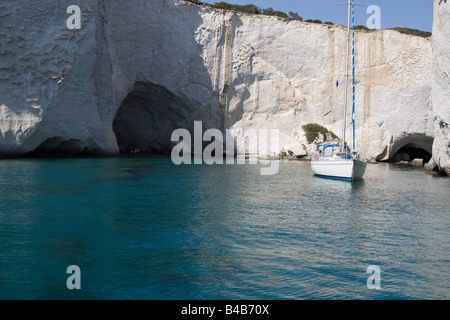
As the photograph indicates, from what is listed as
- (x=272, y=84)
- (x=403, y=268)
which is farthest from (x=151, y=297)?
(x=272, y=84)

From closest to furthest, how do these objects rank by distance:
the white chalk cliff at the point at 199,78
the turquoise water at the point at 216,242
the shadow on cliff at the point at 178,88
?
the turquoise water at the point at 216,242, the white chalk cliff at the point at 199,78, the shadow on cliff at the point at 178,88

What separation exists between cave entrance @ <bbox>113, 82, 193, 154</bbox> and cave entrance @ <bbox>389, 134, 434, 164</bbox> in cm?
1721

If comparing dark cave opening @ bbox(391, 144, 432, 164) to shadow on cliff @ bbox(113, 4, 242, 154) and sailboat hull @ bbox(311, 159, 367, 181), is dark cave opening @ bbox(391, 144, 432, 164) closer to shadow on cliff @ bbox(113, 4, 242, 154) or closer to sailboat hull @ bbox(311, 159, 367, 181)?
shadow on cliff @ bbox(113, 4, 242, 154)

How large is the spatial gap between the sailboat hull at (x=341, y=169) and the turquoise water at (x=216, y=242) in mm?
4277

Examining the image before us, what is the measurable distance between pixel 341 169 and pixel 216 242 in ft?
42.1

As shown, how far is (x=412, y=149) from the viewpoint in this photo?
40.0m

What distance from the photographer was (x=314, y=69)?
3747 centimetres

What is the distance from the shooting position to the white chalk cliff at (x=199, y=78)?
81.7 feet

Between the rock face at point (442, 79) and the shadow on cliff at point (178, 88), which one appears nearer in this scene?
the rock face at point (442, 79)

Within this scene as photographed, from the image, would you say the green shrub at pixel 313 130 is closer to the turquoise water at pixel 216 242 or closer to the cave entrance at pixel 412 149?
the cave entrance at pixel 412 149

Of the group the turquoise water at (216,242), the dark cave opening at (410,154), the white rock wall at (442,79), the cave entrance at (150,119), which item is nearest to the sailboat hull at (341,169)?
the turquoise water at (216,242)

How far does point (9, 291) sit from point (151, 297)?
5.83 ft
